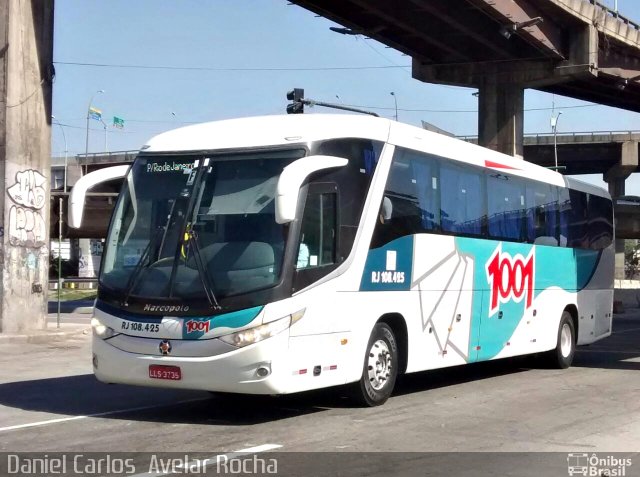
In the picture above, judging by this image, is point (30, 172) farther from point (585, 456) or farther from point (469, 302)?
point (585, 456)

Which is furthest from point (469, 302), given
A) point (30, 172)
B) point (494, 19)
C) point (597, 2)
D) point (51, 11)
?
point (597, 2)

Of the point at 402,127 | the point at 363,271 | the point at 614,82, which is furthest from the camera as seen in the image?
the point at 614,82

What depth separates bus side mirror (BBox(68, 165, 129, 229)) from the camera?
1062 centimetres

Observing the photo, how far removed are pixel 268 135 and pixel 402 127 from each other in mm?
2332

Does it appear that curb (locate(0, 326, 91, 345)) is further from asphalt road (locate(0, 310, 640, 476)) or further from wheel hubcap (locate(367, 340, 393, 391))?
A: wheel hubcap (locate(367, 340, 393, 391))

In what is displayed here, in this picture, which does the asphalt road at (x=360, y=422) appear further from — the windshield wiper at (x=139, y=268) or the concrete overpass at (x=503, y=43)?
the concrete overpass at (x=503, y=43)

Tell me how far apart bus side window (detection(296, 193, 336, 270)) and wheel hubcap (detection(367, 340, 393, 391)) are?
1443 mm

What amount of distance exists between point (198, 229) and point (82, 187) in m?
1.71

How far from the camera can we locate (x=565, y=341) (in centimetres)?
1733

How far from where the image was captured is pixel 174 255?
32.9 ft

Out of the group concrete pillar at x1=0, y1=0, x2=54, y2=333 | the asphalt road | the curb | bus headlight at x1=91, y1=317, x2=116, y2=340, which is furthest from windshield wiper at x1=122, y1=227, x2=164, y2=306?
concrete pillar at x1=0, y1=0, x2=54, y2=333

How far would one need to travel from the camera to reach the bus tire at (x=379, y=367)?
10969 mm

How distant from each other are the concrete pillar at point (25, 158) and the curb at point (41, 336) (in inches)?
19.7

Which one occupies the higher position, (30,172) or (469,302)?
(30,172)
